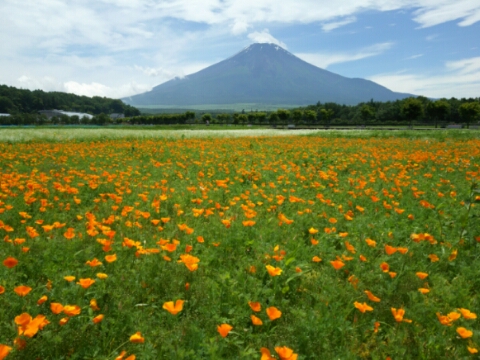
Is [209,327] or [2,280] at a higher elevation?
[2,280]

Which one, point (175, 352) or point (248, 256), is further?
point (248, 256)

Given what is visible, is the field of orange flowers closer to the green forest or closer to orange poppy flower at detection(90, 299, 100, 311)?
orange poppy flower at detection(90, 299, 100, 311)

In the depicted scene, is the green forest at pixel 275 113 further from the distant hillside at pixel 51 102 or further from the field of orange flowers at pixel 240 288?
the field of orange flowers at pixel 240 288

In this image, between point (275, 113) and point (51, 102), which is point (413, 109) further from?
point (51, 102)

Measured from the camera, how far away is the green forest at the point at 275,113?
6619cm

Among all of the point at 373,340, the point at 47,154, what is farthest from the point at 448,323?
the point at 47,154

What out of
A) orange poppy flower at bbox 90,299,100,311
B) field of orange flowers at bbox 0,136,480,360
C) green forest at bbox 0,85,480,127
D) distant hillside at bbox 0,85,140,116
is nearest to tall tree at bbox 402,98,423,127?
green forest at bbox 0,85,480,127

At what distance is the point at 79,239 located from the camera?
11.5ft

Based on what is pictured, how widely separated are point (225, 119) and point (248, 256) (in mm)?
99913

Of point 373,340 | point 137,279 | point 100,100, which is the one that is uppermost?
point 100,100

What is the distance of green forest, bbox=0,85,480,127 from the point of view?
6619 centimetres

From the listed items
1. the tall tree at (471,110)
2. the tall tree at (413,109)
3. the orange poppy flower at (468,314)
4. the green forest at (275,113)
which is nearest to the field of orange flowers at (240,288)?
the orange poppy flower at (468,314)

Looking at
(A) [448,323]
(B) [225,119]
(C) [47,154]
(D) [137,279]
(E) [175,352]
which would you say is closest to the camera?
(E) [175,352]

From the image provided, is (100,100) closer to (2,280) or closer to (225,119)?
(225,119)
